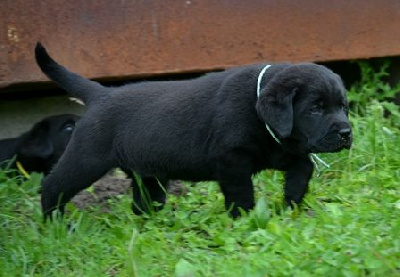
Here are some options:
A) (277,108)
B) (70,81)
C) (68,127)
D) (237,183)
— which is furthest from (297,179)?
(68,127)

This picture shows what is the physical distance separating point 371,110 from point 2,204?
2.80m

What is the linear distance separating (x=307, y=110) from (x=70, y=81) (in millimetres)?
1572

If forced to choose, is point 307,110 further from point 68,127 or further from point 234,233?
point 68,127

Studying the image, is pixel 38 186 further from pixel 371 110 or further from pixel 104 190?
pixel 371 110

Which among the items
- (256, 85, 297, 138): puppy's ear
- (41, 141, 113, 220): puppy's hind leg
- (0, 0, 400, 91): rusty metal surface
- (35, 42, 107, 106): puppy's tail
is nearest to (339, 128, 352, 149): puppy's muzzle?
(256, 85, 297, 138): puppy's ear

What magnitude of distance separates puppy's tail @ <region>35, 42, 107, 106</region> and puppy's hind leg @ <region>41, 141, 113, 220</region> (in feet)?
1.09

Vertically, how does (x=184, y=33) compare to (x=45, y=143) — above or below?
above

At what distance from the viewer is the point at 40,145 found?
21.8ft

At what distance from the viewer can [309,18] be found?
6.81 meters

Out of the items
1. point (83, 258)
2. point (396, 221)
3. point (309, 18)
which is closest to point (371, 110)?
point (309, 18)

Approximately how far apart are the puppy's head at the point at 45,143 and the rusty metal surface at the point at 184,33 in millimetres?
487

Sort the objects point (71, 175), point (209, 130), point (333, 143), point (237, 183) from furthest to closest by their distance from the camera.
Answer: point (71, 175) → point (209, 130) → point (237, 183) → point (333, 143)

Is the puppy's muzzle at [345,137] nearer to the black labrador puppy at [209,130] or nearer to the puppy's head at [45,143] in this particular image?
the black labrador puppy at [209,130]

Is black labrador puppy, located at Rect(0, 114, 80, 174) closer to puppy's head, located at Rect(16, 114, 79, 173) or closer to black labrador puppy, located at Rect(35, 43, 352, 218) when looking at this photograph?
puppy's head, located at Rect(16, 114, 79, 173)
